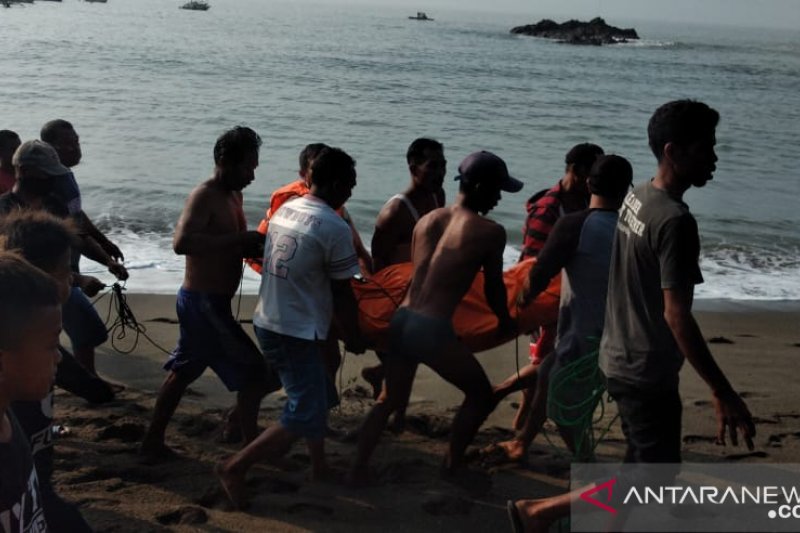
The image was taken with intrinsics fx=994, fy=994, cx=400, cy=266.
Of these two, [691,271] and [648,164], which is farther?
[648,164]

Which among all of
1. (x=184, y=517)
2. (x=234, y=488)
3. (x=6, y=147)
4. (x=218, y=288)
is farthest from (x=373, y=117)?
(x=184, y=517)

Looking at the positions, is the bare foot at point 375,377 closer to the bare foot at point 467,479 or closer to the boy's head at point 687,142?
the bare foot at point 467,479

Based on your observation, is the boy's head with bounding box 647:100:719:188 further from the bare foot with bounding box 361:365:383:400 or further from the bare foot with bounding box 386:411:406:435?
the bare foot with bounding box 361:365:383:400

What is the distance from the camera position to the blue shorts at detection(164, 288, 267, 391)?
523 centimetres

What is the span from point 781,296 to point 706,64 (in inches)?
1915

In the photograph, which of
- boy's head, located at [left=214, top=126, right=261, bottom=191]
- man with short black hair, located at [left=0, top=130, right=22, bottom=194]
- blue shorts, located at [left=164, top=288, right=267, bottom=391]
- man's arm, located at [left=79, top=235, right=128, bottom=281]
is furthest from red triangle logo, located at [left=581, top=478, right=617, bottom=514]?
man with short black hair, located at [left=0, top=130, right=22, bottom=194]

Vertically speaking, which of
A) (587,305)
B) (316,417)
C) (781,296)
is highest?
(587,305)

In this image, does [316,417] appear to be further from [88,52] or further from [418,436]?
[88,52]

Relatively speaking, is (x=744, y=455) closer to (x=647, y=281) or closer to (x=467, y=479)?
(x=467, y=479)

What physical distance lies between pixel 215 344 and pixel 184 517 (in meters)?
0.98

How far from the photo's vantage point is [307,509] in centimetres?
480

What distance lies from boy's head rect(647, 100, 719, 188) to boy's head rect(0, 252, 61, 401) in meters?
2.27

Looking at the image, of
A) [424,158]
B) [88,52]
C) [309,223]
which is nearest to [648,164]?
[424,158]

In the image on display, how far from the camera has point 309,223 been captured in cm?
469
